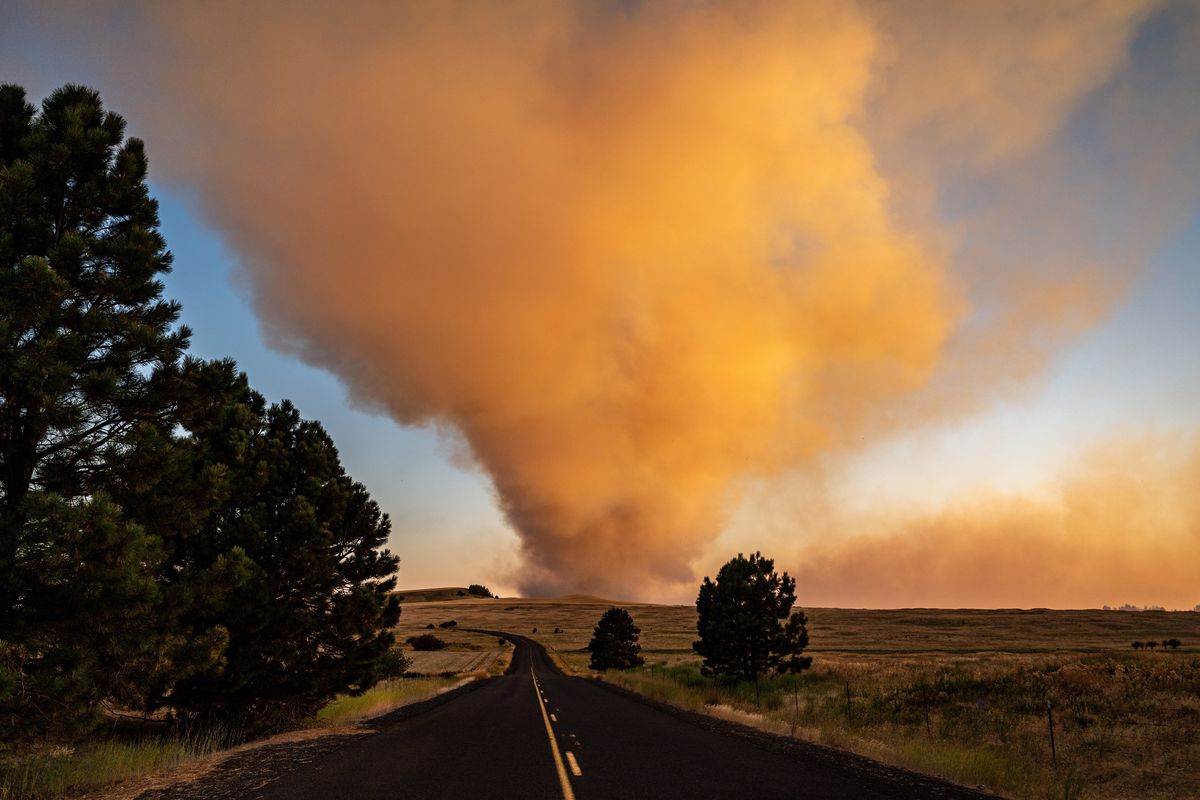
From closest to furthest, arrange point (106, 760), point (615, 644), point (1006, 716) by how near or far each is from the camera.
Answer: point (106, 760) < point (1006, 716) < point (615, 644)

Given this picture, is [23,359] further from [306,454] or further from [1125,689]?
[1125,689]

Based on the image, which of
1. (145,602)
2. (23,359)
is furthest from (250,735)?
(23,359)

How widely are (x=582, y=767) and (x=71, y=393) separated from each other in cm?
1041

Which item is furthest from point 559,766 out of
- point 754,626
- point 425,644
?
point 425,644

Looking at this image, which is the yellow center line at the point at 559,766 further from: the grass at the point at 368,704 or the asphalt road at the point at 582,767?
the grass at the point at 368,704

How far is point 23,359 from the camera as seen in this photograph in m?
8.89

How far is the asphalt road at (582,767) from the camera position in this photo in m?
A: 9.32

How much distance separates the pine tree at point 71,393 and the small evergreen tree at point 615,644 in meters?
50.1

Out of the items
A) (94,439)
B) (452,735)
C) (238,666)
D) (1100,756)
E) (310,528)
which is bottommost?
(1100,756)

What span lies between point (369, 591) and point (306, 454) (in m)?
4.77

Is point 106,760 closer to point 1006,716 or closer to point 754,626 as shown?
Answer: point 1006,716

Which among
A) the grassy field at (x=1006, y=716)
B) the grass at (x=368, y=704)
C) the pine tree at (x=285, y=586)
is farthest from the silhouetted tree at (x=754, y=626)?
the pine tree at (x=285, y=586)

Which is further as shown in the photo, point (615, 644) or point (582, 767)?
point (615, 644)

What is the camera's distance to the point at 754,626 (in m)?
34.0
